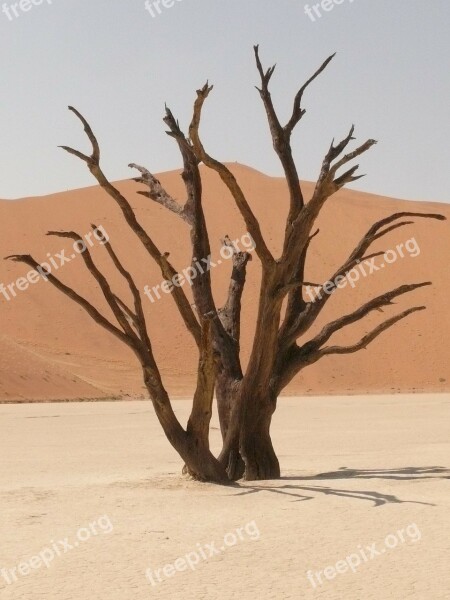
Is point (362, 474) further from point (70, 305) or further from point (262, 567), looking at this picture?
point (70, 305)

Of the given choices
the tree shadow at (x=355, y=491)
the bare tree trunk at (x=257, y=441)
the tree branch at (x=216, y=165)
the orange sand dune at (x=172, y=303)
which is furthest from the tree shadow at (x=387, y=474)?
the orange sand dune at (x=172, y=303)

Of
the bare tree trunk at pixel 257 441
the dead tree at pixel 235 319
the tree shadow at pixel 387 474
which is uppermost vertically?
the dead tree at pixel 235 319

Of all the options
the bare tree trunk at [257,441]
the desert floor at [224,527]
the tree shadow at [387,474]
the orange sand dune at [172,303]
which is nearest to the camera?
the desert floor at [224,527]

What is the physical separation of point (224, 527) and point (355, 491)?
1827 millimetres

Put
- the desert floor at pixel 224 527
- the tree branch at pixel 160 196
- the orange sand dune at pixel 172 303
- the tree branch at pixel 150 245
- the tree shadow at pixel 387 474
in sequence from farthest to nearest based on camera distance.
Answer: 1. the orange sand dune at pixel 172 303
2. the tree branch at pixel 160 196
3. the tree shadow at pixel 387 474
4. the tree branch at pixel 150 245
5. the desert floor at pixel 224 527

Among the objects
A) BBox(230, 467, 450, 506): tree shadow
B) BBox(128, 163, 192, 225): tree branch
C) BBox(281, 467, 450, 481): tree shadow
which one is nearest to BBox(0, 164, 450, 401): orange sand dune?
BBox(128, 163, 192, 225): tree branch

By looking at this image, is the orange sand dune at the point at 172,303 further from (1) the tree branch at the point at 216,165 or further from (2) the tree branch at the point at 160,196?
(1) the tree branch at the point at 216,165

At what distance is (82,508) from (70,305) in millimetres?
36276

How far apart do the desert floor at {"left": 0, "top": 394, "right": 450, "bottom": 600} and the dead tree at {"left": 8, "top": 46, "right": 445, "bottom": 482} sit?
52 centimetres

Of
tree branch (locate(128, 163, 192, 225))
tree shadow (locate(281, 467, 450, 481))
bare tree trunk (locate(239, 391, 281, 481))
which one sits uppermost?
tree branch (locate(128, 163, 192, 225))

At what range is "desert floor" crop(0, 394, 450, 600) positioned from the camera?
5109mm

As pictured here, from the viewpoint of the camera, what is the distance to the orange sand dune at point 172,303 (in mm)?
33938

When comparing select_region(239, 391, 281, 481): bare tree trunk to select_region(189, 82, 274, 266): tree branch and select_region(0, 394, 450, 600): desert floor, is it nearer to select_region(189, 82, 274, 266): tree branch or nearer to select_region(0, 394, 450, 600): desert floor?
select_region(0, 394, 450, 600): desert floor

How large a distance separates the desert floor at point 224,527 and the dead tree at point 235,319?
0.52m
